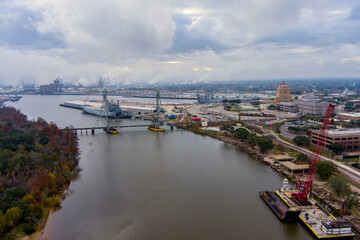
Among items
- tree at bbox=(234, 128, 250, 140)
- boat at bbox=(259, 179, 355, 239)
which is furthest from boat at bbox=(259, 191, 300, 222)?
tree at bbox=(234, 128, 250, 140)

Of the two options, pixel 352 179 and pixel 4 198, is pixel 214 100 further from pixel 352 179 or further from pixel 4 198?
pixel 4 198

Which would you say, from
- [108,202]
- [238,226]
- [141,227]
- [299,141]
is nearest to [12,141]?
[108,202]

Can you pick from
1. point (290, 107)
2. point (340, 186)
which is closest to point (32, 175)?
point (340, 186)

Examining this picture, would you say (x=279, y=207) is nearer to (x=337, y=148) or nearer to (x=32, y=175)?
(x=337, y=148)

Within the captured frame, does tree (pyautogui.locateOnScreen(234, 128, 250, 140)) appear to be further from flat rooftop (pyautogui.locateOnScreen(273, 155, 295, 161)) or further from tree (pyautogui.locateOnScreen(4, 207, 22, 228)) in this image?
tree (pyautogui.locateOnScreen(4, 207, 22, 228))

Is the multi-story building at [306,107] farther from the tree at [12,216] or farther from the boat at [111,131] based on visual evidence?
the tree at [12,216]

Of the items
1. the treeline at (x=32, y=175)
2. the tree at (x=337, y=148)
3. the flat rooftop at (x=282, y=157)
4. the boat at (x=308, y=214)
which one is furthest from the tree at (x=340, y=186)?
the treeline at (x=32, y=175)
